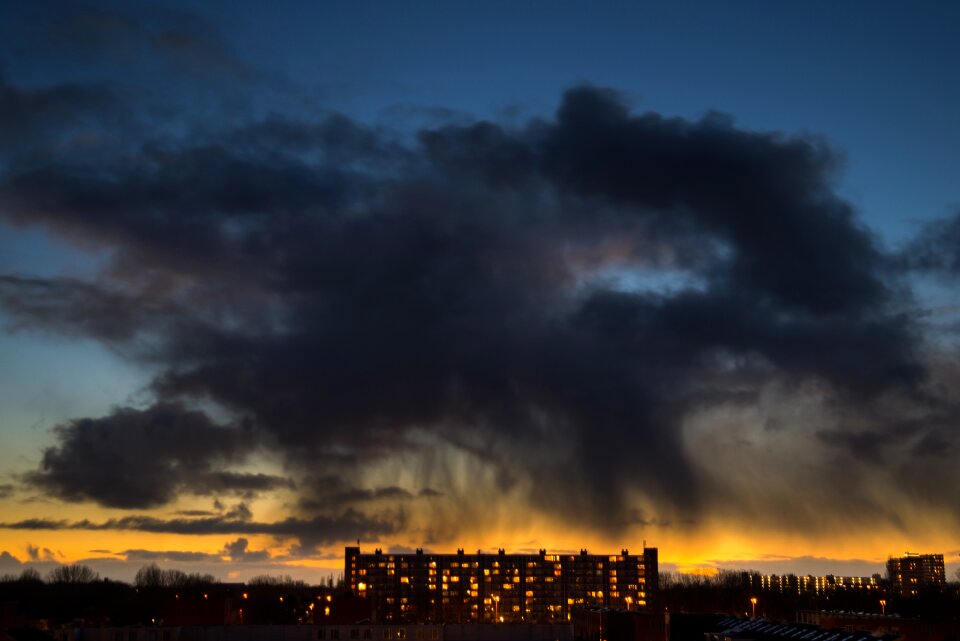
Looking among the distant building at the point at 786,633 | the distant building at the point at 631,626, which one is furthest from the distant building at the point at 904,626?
Answer: the distant building at the point at 631,626

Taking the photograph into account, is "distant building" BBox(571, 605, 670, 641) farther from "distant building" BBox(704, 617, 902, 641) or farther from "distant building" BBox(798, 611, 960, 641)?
"distant building" BBox(798, 611, 960, 641)

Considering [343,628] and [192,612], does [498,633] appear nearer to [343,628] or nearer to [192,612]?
[343,628]

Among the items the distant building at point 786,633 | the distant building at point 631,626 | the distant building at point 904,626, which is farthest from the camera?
the distant building at point 631,626

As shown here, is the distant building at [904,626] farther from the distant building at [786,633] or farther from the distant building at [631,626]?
the distant building at [631,626]

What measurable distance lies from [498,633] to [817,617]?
50.5 meters

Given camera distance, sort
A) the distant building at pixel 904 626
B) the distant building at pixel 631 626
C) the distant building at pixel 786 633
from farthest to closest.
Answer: the distant building at pixel 631 626, the distant building at pixel 904 626, the distant building at pixel 786 633

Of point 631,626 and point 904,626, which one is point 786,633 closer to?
point 904,626

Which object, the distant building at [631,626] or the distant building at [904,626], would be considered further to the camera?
the distant building at [631,626]

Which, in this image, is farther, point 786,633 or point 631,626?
point 631,626

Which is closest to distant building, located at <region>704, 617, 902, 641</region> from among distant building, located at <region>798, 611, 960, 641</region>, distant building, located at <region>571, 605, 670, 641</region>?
distant building, located at <region>798, 611, 960, 641</region>

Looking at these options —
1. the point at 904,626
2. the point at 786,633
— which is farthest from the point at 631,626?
Result: the point at 786,633

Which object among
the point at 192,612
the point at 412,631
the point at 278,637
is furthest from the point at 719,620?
the point at 192,612

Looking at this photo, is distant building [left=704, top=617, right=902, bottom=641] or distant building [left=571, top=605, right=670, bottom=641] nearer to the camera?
distant building [left=704, top=617, right=902, bottom=641]

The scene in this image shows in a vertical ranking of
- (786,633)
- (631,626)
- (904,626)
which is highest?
(786,633)
